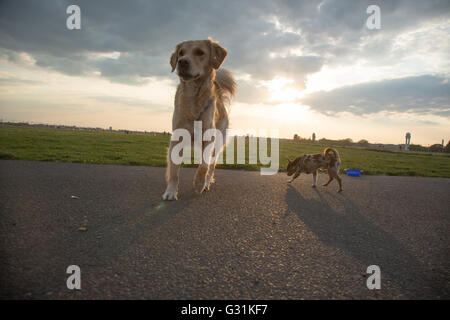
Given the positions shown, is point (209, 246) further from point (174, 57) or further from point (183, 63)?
point (174, 57)

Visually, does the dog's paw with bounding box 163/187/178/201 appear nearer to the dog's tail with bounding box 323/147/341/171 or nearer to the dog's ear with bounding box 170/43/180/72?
the dog's ear with bounding box 170/43/180/72

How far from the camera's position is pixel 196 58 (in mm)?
4160

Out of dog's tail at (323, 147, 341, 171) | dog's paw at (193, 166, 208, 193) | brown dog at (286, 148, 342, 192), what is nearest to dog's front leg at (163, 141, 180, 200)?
dog's paw at (193, 166, 208, 193)

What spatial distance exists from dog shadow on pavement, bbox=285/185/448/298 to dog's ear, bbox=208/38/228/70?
2792 millimetres

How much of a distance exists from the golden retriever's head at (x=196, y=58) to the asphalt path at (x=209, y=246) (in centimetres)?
205

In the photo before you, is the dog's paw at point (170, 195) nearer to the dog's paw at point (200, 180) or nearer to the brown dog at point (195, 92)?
the brown dog at point (195, 92)

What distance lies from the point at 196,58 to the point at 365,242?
3.57 meters

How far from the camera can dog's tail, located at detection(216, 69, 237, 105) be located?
6.45 metres

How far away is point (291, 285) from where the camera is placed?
5.66 feet

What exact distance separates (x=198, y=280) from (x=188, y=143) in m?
2.99

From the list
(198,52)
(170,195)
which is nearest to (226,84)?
(198,52)

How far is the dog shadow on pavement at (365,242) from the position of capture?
1847 millimetres

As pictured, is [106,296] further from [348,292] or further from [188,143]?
[188,143]

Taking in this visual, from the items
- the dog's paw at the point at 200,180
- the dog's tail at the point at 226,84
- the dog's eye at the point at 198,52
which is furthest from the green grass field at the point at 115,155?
the dog's eye at the point at 198,52
